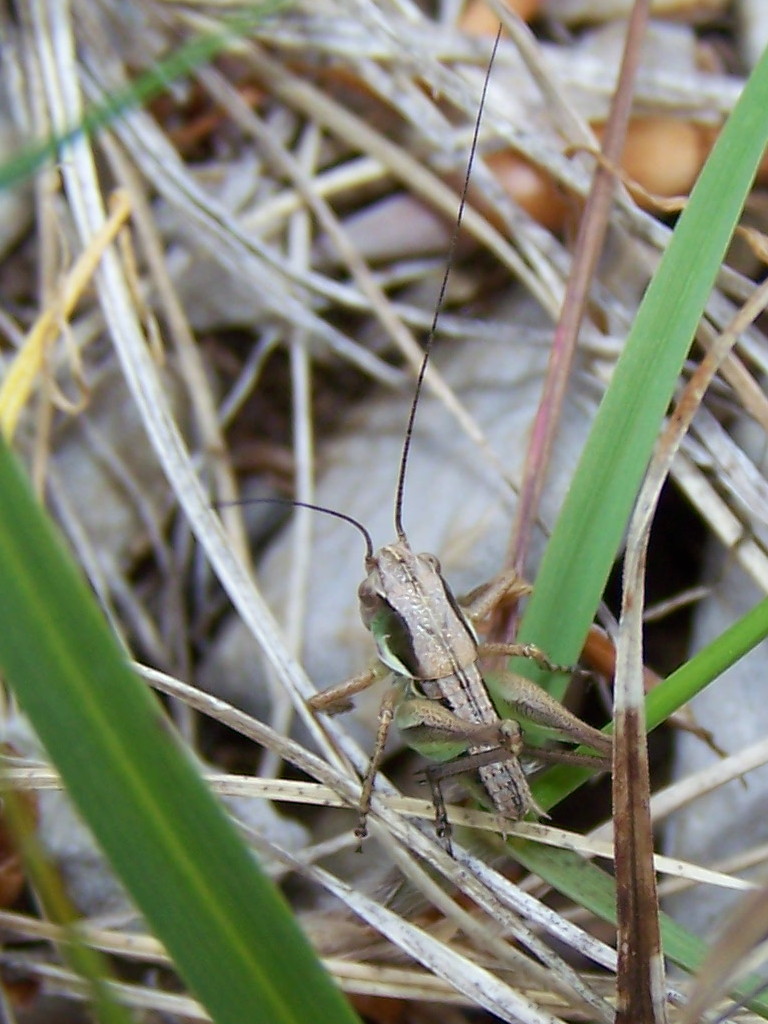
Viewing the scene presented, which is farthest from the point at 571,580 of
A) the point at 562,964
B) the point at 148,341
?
the point at 148,341

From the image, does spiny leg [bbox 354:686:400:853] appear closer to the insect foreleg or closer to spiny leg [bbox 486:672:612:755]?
the insect foreleg

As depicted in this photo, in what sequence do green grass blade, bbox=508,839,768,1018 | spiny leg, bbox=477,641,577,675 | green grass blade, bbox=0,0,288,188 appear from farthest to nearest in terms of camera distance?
green grass blade, bbox=0,0,288,188, spiny leg, bbox=477,641,577,675, green grass blade, bbox=508,839,768,1018

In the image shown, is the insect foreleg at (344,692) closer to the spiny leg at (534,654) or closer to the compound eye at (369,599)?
the compound eye at (369,599)

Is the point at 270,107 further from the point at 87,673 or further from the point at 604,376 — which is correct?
the point at 87,673

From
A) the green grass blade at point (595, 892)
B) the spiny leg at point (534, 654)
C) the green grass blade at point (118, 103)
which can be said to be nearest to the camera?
the green grass blade at point (595, 892)

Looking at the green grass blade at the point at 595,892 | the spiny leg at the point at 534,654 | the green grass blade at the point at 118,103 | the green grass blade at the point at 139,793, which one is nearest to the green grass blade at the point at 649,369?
the spiny leg at the point at 534,654

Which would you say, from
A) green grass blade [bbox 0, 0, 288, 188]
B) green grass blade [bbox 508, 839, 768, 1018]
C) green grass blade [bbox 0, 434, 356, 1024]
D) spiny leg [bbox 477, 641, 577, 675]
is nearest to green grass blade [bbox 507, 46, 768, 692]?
spiny leg [bbox 477, 641, 577, 675]
